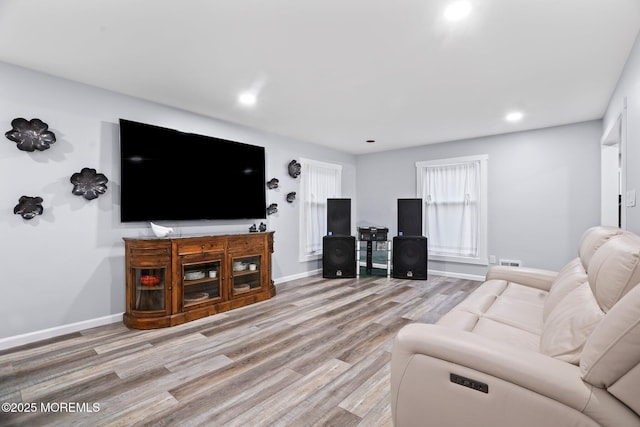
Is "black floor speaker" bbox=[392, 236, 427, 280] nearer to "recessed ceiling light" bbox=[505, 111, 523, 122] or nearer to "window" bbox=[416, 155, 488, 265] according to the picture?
"window" bbox=[416, 155, 488, 265]

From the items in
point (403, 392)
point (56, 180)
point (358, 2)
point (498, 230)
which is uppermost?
point (358, 2)

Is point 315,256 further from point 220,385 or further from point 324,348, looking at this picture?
point 220,385

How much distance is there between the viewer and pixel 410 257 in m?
5.04

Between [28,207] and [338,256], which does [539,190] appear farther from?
[28,207]

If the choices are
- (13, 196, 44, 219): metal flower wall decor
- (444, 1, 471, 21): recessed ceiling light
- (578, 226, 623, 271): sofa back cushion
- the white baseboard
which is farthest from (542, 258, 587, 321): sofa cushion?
(13, 196, 44, 219): metal flower wall decor

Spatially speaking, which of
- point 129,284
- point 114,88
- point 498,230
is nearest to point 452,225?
point 498,230

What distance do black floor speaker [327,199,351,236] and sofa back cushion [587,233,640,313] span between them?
400 centimetres

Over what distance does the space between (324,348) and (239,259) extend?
1.71 meters

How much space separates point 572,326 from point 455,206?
4.24 metres

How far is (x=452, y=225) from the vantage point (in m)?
5.28

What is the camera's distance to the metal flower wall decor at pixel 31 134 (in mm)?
2576

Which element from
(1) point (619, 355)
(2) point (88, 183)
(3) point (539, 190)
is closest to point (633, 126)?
(1) point (619, 355)

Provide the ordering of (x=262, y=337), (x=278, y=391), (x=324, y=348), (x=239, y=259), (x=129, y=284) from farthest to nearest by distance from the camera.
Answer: (x=239, y=259), (x=129, y=284), (x=262, y=337), (x=324, y=348), (x=278, y=391)

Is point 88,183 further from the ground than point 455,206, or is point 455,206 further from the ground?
point 88,183
